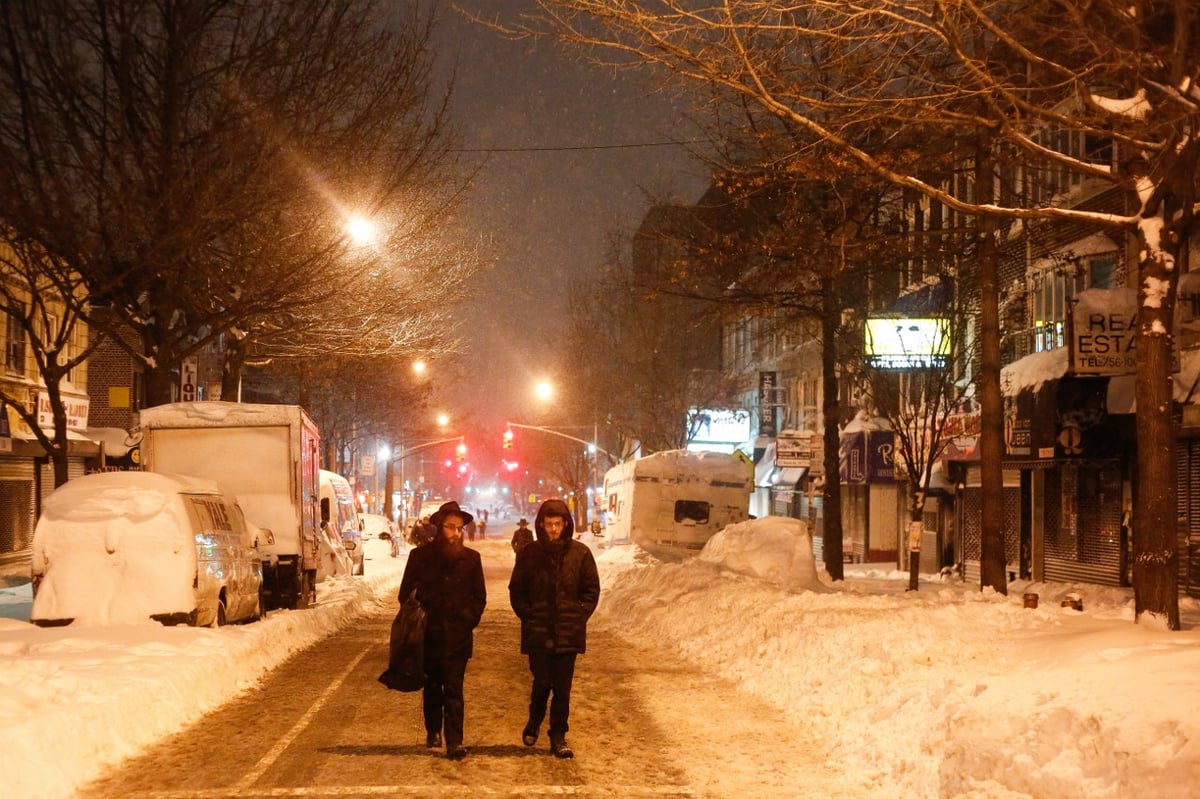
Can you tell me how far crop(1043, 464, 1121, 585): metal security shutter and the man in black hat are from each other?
60.8 ft

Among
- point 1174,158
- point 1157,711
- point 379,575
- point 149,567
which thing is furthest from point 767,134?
point 379,575

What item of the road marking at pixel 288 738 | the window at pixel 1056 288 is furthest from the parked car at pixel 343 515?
the road marking at pixel 288 738

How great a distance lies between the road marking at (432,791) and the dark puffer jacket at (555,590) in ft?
4.14

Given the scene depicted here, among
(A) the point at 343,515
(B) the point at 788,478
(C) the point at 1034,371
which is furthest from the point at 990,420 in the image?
(B) the point at 788,478

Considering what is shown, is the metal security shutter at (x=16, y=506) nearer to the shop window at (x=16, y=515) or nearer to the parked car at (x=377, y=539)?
the shop window at (x=16, y=515)

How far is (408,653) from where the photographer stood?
31.5ft

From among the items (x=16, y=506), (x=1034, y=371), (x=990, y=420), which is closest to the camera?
(x=990, y=420)

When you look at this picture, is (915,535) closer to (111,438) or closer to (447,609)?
(447,609)

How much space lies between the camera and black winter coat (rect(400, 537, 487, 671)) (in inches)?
382

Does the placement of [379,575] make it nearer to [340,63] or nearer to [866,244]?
[340,63]

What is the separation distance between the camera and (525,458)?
100000 mm

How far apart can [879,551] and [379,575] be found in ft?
54.1

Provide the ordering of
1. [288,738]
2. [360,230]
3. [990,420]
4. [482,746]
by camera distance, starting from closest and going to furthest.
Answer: [482,746] < [288,738] < [990,420] < [360,230]

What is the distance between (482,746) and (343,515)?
1057 inches
